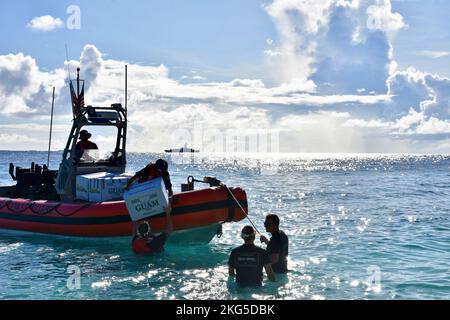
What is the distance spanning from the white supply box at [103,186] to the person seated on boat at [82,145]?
0.78 m

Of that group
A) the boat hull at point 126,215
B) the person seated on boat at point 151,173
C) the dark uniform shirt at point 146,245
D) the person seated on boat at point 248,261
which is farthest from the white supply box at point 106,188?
the person seated on boat at point 248,261

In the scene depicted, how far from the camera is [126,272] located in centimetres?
919

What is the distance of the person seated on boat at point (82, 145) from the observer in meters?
12.8

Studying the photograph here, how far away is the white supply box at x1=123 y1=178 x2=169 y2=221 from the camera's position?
1008 centimetres

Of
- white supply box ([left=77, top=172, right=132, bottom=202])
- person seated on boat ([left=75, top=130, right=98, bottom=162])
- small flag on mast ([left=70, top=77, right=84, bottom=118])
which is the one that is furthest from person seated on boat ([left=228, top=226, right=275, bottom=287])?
small flag on mast ([left=70, top=77, right=84, bottom=118])

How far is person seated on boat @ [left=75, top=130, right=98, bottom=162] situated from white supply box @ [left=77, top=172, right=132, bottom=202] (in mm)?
775

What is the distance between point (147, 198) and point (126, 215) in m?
1.09

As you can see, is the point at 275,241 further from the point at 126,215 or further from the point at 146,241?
the point at 126,215

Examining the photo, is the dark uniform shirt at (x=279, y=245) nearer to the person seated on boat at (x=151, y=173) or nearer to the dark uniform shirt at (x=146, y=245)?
the dark uniform shirt at (x=146, y=245)

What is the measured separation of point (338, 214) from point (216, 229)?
32.3 ft

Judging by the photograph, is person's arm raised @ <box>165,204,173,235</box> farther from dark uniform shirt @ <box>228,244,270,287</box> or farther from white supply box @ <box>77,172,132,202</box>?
dark uniform shirt @ <box>228,244,270,287</box>

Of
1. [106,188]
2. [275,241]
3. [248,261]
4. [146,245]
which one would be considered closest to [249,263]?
[248,261]
